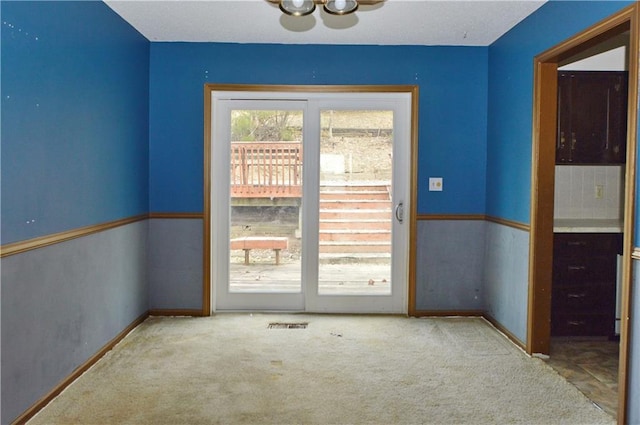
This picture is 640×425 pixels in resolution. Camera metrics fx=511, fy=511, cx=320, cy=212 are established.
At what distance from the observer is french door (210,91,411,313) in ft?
14.6

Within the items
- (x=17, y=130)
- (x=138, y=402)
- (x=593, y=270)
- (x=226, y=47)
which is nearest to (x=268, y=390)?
(x=138, y=402)

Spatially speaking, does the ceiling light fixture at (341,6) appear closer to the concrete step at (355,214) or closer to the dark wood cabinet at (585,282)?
the concrete step at (355,214)

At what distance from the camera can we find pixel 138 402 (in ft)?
8.91

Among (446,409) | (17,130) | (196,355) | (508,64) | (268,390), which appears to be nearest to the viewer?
(17,130)

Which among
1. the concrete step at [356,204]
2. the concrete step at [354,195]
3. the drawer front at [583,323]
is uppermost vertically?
the concrete step at [354,195]

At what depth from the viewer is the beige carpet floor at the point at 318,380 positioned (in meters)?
2.59

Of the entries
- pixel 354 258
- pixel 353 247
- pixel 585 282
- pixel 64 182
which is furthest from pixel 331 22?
pixel 585 282

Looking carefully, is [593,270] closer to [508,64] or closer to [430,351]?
[430,351]

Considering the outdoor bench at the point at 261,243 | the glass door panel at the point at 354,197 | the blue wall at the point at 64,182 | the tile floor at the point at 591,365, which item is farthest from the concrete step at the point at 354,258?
the blue wall at the point at 64,182

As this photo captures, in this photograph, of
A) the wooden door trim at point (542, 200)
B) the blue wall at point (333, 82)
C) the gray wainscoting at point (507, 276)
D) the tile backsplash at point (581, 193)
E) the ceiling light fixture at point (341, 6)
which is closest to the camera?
the ceiling light fixture at point (341, 6)

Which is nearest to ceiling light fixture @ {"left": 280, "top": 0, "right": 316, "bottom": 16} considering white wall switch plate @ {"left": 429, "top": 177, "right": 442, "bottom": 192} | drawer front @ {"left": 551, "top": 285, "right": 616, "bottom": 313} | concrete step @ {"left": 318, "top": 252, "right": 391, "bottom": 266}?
white wall switch plate @ {"left": 429, "top": 177, "right": 442, "bottom": 192}

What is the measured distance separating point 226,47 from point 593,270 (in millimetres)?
3442

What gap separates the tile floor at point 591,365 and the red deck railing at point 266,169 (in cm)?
242

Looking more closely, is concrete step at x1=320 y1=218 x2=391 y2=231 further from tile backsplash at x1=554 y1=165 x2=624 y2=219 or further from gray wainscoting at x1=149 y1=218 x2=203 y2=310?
tile backsplash at x1=554 y1=165 x2=624 y2=219
